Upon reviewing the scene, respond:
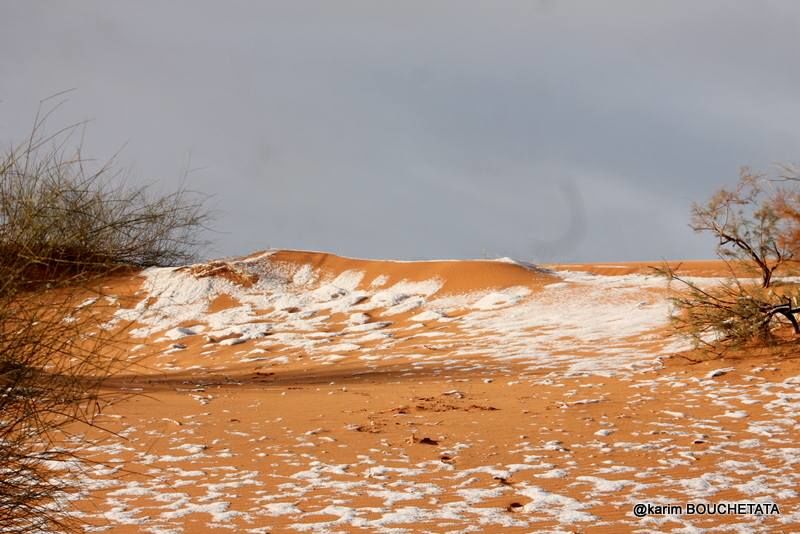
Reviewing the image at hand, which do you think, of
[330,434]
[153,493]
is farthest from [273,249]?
[153,493]

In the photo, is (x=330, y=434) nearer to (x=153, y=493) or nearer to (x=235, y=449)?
(x=235, y=449)

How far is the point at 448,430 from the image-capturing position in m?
7.91

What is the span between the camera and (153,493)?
5926 millimetres

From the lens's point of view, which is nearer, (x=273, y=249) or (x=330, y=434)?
(x=330, y=434)

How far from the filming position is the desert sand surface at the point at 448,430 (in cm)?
513

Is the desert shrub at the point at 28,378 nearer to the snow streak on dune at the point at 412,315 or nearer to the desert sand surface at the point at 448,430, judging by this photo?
the desert sand surface at the point at 448,430

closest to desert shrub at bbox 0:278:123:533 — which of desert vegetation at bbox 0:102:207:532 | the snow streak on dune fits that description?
desert vegetation at bbox 0:102:207:532

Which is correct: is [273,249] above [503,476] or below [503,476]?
above

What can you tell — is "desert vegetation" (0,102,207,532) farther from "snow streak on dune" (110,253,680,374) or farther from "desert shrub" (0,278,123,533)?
"snow streak on dune" (110,253,680,374)

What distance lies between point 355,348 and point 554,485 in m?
11.2

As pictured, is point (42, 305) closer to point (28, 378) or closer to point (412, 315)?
point (28, 378)

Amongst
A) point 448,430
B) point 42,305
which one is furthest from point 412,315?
point 42,305

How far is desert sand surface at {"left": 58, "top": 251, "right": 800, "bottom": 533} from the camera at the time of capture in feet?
16.8

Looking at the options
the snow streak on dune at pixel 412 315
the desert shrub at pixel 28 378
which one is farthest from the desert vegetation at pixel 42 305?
the snow streak on dune at pixel 412 315
